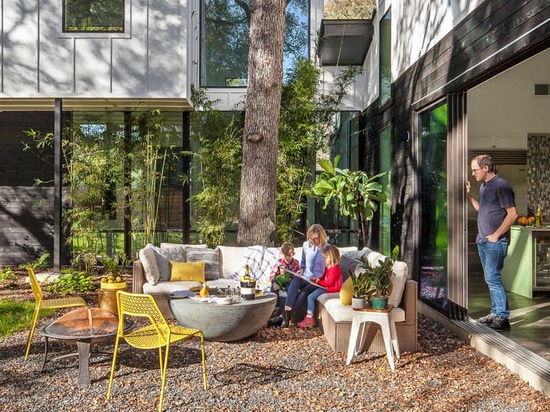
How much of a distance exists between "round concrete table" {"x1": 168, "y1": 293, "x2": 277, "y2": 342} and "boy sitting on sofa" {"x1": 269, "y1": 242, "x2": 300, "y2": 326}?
0.87 m

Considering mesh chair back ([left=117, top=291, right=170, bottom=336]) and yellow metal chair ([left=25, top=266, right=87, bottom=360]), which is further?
yellow metal chair ([left=25, top=266, right=87, bottom=360])

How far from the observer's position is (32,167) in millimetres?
11188

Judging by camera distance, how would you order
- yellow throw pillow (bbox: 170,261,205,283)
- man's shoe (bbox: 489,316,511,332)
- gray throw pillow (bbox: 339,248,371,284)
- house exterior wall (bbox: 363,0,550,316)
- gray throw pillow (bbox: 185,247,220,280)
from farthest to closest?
gray throw pillow (bbox: 185,247,220,280), yellow throw pillow (bbox: 170,261,205,283), gray throw pillow (bbox: 339,248,371,284), man's shoe (bbox: 489,316,511,332), house exterior wall (bbox: 363,0,550,316)

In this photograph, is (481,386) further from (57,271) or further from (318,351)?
(57,271)

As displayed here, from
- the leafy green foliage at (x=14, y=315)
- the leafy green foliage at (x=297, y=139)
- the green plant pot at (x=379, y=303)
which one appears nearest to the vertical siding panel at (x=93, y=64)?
the leafy green foliage at (x=297, y=139)

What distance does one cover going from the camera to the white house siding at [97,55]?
9367mm

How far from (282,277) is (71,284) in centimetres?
349

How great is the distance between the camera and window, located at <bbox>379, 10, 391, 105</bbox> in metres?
9.09

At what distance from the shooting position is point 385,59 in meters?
9.34

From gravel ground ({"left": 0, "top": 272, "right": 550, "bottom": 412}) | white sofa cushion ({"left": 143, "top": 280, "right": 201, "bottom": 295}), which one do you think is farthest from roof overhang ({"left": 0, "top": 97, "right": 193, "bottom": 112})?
gravel ground ({"left": 0, "top": 272, "right": 550, "bottom": 412})

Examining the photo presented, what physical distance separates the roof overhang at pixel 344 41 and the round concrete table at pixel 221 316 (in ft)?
17.9

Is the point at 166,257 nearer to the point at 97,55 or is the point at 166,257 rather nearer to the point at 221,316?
the point at 221,316

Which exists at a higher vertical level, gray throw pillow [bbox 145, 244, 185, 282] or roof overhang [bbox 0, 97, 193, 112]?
roof overhang [bbox 0, 97, 193, 112]

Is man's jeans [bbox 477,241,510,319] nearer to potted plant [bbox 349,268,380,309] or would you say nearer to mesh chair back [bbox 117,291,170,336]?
potted plant [bbox 349,268,380,309]
